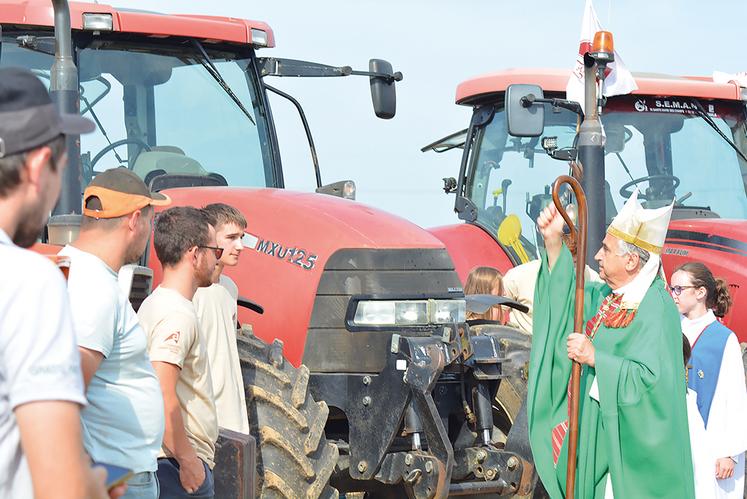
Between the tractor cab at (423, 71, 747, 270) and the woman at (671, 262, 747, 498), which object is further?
the tractor cab at (423, 71, 747, 270)

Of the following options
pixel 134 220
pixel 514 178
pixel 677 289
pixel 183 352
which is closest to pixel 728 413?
pixel 677 289

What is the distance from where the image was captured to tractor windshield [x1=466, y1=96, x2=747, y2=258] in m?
8.58

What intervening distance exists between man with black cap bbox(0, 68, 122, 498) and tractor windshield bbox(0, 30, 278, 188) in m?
3.70

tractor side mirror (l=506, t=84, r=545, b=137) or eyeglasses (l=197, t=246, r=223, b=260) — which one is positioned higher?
tractor side mirror (l=506, t=84, r=545, b=137)

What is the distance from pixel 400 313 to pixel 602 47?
2399 mm

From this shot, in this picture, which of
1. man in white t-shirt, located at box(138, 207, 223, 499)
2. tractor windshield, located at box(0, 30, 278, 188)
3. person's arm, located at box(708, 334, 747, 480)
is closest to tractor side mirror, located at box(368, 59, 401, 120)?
tractor windshield, located at box(0, 30, 278, 188)

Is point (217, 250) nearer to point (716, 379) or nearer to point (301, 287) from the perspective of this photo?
point (301, 287)

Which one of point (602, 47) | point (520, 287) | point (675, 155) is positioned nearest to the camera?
point (602, 47)

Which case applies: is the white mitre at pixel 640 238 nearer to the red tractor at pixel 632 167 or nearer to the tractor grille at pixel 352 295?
the tractor grille at pixel 352 295

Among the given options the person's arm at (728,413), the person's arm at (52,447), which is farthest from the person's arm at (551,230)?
the person's arm at (52,447)

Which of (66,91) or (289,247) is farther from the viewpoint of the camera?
(289,247)

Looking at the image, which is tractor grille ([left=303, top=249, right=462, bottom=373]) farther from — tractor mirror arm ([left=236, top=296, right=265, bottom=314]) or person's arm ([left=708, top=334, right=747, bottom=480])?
person's arm ([left=708, top=334, right=747, bottom=480])

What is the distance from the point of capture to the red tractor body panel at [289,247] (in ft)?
17.9

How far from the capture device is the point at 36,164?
6.62 ft
